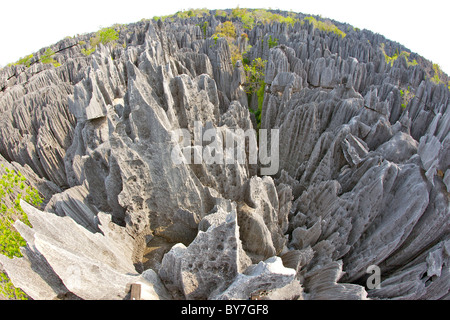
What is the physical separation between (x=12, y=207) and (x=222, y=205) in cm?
1060

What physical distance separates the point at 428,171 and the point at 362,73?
1612 cm

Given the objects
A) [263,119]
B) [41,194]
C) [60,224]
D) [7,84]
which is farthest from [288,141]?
[7,84]

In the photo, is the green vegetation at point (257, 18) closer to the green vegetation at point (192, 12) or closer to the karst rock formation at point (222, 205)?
the green vegetation at point (192, 12)

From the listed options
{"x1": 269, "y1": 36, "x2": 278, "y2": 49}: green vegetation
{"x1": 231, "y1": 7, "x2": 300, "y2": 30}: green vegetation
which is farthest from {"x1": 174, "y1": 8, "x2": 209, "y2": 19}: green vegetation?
{"x1": 269, "y1": 36, "x2": 278, "y2": 49}: green vegetation

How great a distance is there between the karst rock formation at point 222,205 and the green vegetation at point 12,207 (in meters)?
0.85

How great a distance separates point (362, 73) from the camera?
22.0 meters

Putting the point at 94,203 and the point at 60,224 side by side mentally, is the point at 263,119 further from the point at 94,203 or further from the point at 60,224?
the point at 60,224

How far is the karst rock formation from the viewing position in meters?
6.38

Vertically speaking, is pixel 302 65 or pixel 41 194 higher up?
pixel 302 65

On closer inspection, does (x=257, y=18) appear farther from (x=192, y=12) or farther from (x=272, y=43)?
(x=272, y=43)

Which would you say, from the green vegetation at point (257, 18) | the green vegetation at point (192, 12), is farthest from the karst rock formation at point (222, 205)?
the green vegetation at point (192, 12)

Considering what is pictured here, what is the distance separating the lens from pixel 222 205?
8609mm

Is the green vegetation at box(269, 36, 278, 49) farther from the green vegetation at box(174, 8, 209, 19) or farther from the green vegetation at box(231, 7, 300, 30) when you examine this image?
the green vegetation at box(174, 8, 209, 19)

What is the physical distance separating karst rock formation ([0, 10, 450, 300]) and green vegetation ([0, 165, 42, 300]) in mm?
849
